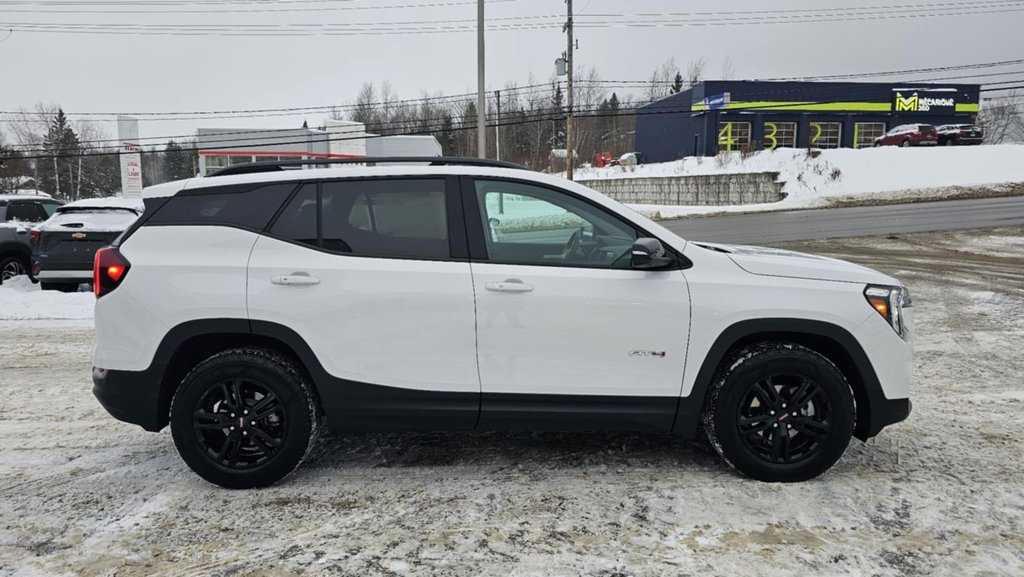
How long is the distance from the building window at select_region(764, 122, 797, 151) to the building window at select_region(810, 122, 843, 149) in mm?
1433

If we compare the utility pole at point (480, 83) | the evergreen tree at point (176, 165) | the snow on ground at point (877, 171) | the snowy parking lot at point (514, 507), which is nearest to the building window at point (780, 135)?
the snow on ground at point (877, 171)

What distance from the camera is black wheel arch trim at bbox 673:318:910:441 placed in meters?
3.55

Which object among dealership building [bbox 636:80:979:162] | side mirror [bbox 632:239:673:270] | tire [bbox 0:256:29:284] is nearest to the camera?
side mirror [bbox 632:239:673:270]

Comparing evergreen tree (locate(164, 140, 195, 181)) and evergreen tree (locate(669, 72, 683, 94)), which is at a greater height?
evergreen tree (locate(669, 72, 683, 94))

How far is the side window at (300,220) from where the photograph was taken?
143 inches

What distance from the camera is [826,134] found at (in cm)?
4844

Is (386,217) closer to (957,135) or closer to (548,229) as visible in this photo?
(548,229)

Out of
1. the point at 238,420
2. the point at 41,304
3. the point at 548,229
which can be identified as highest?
the point at 548,229

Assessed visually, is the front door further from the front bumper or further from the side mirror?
the front bumper

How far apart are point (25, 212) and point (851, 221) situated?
918 inches

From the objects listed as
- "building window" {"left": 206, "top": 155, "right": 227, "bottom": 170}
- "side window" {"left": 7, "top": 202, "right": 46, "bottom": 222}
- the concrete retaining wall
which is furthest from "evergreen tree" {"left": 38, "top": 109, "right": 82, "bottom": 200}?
"side window" {"left": 7, "top": 202, "right": 46, "bottom": 222}

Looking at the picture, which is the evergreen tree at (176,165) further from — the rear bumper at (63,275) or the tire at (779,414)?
the tire at (779,414)

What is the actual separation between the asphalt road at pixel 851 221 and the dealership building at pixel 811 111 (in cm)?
1975

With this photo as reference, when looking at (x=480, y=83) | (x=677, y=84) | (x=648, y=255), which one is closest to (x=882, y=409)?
(x=648, y=255)
